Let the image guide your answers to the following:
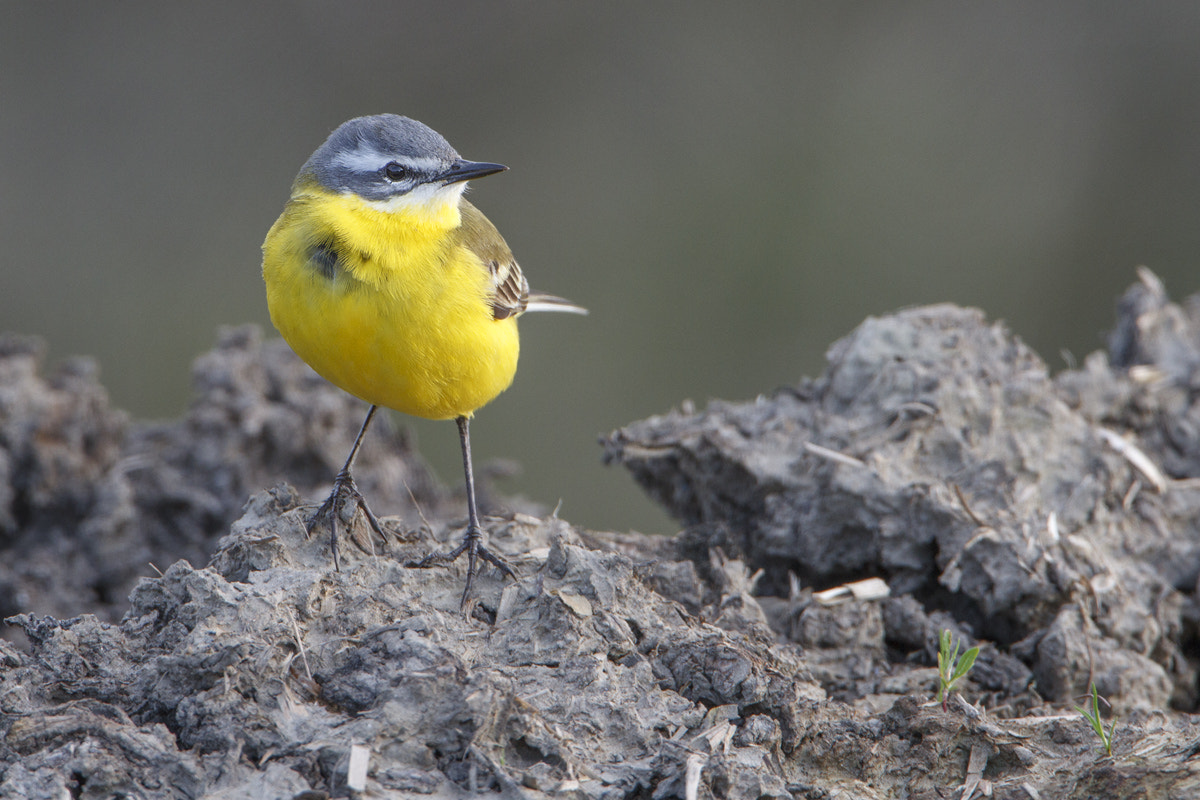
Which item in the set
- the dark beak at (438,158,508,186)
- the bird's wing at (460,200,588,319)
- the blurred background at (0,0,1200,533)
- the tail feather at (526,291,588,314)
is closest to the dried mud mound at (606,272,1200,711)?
the bird's wing at (460,200,588,319)

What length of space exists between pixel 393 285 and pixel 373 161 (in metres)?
0.75

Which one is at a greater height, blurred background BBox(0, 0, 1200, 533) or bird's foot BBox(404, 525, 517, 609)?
blurred background BBox(0, 0, 1200, 533)

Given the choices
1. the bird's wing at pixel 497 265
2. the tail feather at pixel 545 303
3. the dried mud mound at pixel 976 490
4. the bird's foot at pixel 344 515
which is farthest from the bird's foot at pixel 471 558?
the tail feather at pixel 545 303

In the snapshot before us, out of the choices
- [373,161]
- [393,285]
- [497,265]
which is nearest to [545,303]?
[497,265]

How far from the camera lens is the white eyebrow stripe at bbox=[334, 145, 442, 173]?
4.96 m

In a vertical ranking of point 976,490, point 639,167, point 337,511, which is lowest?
point 337,511

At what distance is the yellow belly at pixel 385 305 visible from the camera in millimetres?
4445

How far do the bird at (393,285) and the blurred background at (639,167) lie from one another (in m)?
6.32

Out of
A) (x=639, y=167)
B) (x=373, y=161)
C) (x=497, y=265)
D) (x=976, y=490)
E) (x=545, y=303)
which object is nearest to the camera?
(x=976, y=490)

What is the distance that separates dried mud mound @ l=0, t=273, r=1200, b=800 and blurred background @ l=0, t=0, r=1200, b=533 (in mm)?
5442

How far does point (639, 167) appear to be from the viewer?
475 inches

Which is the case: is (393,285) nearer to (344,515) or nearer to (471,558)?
(344,515)

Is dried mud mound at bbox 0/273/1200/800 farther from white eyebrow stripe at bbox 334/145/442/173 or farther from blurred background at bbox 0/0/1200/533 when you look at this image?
blurred background at bbox 0/0/1200/533

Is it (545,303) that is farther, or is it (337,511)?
(545,303)
